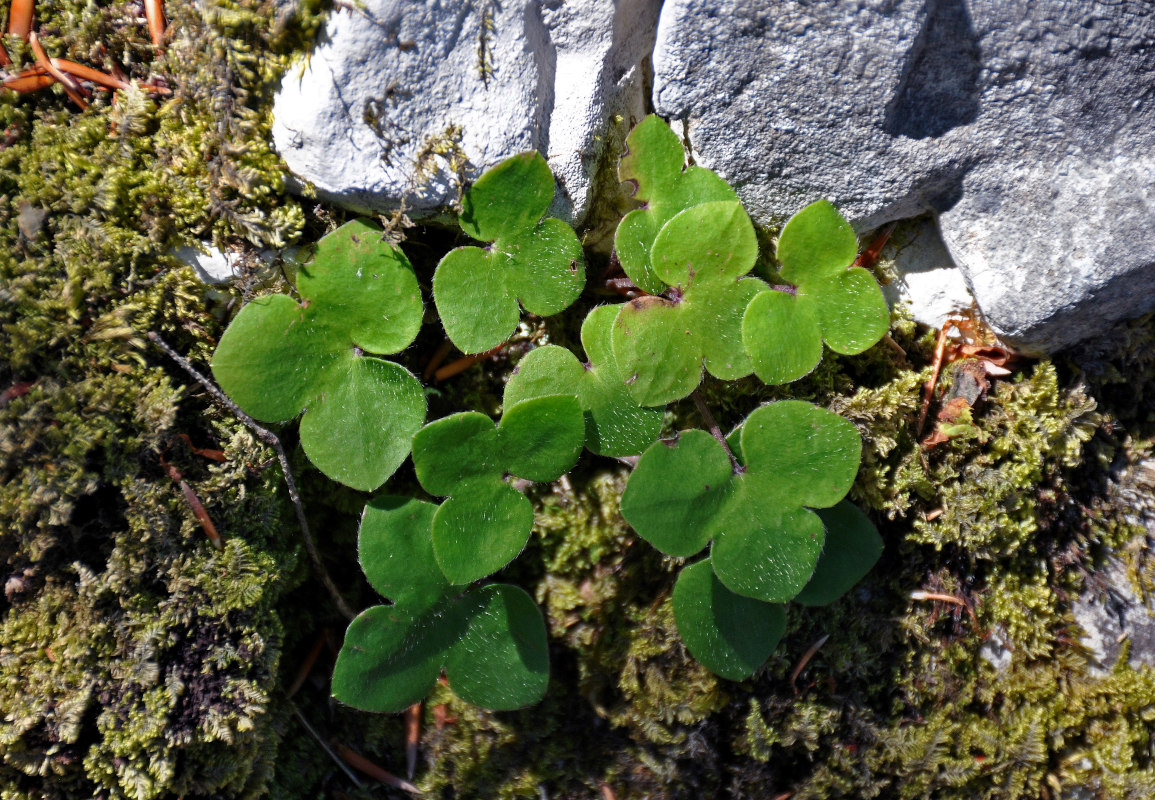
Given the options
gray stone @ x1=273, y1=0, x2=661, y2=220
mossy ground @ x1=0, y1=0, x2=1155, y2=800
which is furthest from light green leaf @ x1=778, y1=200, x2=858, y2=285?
gray stone @ x1=273, y1=0, x2=661, y2=220

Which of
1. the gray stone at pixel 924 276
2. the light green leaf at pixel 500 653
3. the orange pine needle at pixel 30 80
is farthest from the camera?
the gray stone at pixel 924 276

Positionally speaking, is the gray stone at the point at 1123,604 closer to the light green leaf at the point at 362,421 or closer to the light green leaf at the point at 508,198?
the light green leaf at the point at 508,198

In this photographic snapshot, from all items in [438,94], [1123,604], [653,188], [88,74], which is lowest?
[1123,604]

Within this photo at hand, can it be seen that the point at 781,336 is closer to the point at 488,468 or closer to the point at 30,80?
the point at 488,468

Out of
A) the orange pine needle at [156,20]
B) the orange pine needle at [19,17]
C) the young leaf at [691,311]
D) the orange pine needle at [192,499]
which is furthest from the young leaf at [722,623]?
the orange pine needle at [19,17]

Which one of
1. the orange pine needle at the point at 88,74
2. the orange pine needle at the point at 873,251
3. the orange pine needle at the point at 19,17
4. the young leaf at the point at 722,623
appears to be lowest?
the young leaf at the point at 722,623

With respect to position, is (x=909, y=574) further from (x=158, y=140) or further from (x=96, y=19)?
(x=96, y=19)

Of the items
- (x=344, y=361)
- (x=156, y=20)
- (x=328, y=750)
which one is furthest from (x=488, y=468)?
(x=156, y=20)
